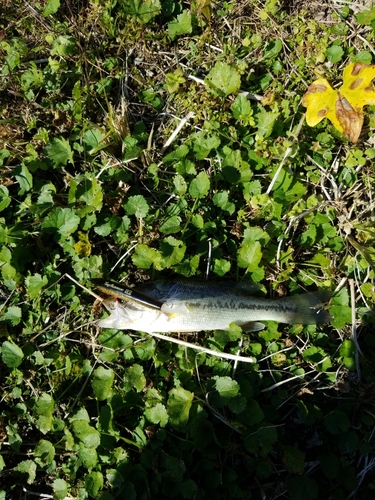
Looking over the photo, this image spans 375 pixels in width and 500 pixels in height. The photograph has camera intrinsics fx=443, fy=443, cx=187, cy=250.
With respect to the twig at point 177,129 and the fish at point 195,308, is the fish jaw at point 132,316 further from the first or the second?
the twig at point 177,129

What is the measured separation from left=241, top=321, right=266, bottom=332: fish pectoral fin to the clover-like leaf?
1.75 metres

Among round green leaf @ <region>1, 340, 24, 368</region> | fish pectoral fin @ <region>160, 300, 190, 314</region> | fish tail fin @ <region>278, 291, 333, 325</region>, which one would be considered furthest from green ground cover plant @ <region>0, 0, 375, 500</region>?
fish pectoral fin @ <region>160, 300, 190, 314</region>

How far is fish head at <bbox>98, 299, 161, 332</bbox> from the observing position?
3.30 m

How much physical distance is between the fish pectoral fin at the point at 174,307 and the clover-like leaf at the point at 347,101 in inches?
74.8

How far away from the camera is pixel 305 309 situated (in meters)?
3.62

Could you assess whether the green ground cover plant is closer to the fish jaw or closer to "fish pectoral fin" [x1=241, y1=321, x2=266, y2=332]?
"fish pectoral fin" [x1=241, y1=321, x2=266, y2=332]

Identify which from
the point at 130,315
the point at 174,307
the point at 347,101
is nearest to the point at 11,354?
the point at 130,315

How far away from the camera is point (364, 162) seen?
Answer: 156 inches

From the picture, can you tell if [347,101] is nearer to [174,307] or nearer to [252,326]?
[252,326]

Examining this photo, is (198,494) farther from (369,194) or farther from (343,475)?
(369,194)

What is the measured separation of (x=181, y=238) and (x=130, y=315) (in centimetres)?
79

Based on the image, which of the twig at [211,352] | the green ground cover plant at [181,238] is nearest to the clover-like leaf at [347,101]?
the green ground cover plant at [181,238]

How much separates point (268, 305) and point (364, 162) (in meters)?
1.60

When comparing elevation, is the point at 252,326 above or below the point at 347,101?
below
